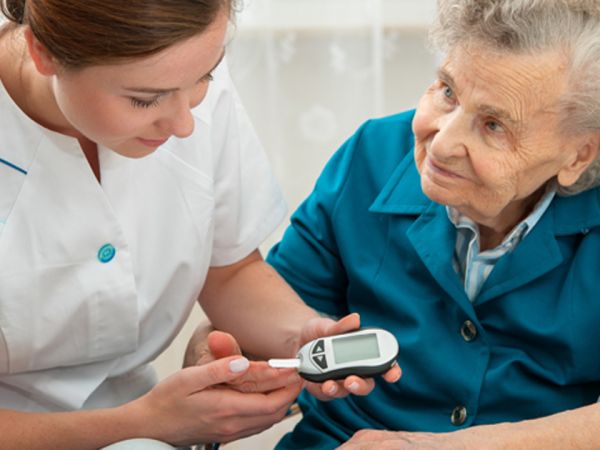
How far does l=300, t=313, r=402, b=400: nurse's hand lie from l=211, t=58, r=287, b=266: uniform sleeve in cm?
22

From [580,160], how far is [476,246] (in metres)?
0.23

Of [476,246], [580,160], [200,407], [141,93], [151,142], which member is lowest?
[200,407]

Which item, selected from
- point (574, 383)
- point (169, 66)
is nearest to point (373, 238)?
point (574, 383)

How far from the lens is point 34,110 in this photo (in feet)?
5.01

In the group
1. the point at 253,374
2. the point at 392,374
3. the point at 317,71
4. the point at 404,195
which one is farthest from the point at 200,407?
the point at 317,71

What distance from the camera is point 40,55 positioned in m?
1.34

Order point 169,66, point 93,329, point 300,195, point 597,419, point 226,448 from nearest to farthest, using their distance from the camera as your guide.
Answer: point 169,66 < point 597,419 < point 93,329 < point 226,448 < point 300,195

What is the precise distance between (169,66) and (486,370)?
754mm

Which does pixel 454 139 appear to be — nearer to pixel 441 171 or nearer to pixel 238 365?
pixel 441 171

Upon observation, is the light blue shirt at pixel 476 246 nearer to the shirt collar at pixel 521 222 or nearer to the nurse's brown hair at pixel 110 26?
the shirt collar at pixel 521 222

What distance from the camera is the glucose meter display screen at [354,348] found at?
1.53 meters

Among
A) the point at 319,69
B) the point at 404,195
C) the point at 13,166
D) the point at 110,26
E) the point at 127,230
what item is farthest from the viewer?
the point at 319,69

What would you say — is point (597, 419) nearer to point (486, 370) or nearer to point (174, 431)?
point (486, 370)

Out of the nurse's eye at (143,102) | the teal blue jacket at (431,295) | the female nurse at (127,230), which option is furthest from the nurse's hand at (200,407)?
the nurse's eye at (143,102)
